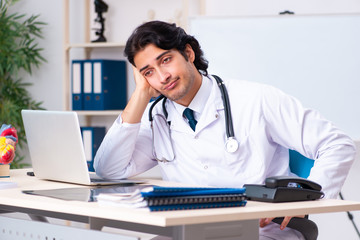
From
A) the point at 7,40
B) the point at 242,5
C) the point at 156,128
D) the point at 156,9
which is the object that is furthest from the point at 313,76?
the point at 7,40

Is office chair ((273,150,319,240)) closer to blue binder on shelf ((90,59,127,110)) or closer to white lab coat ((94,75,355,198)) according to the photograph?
white lab coat ((94,75,355,198))

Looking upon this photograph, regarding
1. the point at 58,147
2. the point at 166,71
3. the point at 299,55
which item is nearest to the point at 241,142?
the point at 166,71

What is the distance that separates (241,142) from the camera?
6.54ft

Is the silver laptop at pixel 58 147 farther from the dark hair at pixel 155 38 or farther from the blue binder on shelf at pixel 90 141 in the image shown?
the blue binder on shelf at pixel 90 141

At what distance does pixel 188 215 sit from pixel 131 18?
3.30 m

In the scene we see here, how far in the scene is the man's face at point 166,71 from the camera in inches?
80.1

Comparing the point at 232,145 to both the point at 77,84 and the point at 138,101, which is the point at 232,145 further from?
the point at 77,84

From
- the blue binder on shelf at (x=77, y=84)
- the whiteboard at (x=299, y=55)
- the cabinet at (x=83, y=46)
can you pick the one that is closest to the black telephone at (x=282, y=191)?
the whiteboard at (x=299, y=55)

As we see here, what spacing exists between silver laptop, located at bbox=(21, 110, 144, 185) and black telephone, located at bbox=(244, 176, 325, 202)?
1.83ft

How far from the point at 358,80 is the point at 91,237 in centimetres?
240

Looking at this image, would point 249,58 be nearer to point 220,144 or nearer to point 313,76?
point 313,76

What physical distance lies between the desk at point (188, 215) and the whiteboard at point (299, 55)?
6.61 feet

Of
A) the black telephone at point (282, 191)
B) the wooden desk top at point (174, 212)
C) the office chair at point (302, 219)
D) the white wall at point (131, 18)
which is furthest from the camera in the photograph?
the white wall at point (131, 18)

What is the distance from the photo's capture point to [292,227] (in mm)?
1734
